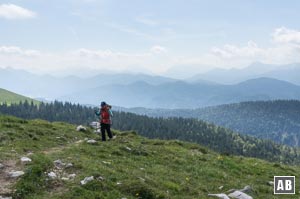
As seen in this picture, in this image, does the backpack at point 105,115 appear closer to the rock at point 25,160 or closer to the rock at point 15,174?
the rock at point 25,160

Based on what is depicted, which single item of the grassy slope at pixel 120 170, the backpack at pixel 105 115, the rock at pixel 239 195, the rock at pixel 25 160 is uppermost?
the backpack at pixel 105 115

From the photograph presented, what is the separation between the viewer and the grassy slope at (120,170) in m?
15.6

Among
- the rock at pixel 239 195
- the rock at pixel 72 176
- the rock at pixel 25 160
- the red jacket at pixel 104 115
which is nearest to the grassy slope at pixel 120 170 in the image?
the rock at pixel 72 176

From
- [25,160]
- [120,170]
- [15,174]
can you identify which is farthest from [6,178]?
[120,170]

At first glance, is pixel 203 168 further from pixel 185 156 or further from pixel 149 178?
pixel 149 178

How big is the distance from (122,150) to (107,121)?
5.24m

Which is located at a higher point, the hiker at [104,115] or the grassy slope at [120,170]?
the hiker at [104,115]

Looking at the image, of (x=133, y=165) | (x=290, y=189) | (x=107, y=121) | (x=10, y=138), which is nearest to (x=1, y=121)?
(x=10, y=138)

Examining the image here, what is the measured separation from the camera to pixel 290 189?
69.3 feet

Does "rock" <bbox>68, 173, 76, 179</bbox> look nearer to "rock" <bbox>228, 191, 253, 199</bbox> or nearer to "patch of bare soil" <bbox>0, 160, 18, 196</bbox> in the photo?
"patch of bare soil" <bbox>0, 160, 18, 196</bbox>

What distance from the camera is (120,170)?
62.5 ft

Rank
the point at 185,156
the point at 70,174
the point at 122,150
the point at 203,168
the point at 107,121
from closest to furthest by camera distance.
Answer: the point at 70,174 → the point at 203,168 → the point at 122,150 → the point at 185,156 → the point at 107,121

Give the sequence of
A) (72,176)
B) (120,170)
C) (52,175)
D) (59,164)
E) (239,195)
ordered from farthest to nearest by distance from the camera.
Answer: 1. (120,170)
2. (59,164)
3. (239,195)
4. (72,176)
5. (52,175)

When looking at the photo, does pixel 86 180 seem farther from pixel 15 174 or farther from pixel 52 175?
pixel 15 174
